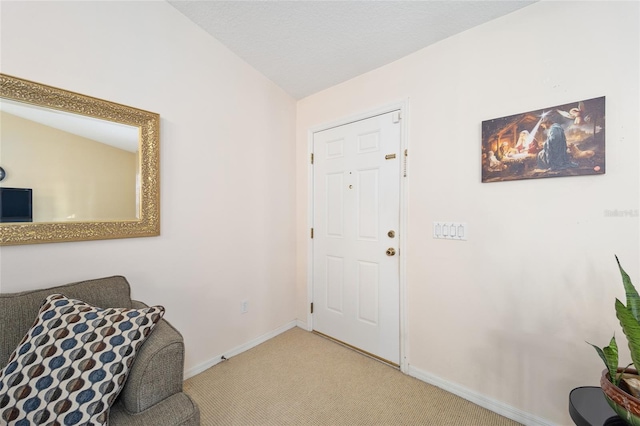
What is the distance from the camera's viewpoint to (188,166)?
1.91m

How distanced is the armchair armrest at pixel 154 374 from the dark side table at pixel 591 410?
4.92 ft

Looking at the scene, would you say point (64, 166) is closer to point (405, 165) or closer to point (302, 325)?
point (405, 165)

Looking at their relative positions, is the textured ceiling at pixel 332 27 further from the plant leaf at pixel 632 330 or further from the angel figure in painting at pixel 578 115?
the plant leaf at pixel 632 330

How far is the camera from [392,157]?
205cm

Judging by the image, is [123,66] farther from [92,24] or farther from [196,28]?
[196,28]

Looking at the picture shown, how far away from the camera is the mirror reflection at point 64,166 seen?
4.14 feet

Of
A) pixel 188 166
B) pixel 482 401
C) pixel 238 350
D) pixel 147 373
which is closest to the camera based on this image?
pixel 147 373

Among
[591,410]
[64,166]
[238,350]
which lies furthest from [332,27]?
[238,350]

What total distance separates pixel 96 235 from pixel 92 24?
1248 millimetres

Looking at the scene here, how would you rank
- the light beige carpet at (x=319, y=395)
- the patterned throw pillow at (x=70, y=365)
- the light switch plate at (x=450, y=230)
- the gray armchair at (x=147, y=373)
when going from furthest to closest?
the light switch plate at (x=450, y=230) → the light beige carpet at (x=319, y=395) → the gray armchair at (x=147, y=373) → the patterned throw pillow at (x=70, y=365)

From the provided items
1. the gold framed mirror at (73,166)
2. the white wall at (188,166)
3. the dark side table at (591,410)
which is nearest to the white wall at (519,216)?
the dark side table at (591,410)

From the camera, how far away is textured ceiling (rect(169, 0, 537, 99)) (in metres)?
1.59

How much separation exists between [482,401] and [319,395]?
105 cm

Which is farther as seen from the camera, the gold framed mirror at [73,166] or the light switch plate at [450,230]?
the light switch plate at [450,230]
